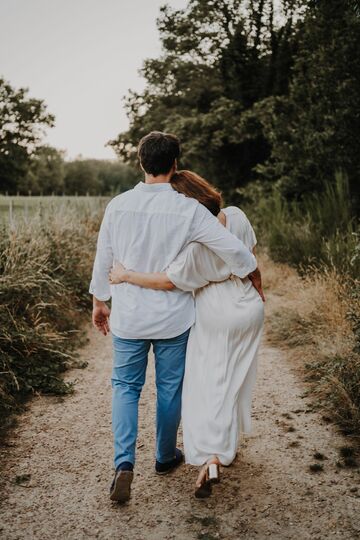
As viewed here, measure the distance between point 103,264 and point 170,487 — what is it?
143 cm

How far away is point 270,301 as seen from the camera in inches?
314

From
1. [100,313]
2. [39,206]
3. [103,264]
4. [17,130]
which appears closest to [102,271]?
[103,264]

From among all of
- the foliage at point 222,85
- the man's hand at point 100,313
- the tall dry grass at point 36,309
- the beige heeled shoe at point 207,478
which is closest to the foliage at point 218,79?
the foliage at point 222,85

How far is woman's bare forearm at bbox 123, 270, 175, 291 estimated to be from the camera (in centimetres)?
277

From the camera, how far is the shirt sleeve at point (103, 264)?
9.54 feet

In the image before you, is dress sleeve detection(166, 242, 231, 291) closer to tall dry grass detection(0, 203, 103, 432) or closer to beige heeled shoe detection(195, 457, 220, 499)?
beige heeled shoe detection(195, 457, 220, 499)

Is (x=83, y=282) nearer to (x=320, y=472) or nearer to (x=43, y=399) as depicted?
(x=43, y=399)

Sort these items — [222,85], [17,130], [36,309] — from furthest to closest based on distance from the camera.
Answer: [17,130], [222,85], [36,309]

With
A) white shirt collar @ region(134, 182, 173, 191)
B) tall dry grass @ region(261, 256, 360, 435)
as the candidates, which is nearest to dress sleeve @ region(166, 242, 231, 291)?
white shirt collar @ region(134, 182, 173, 191)

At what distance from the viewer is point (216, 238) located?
8.82 ft

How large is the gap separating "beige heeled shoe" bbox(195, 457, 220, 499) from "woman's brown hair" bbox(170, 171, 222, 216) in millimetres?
1387

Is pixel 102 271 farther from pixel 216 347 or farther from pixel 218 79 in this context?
pixel 218 79

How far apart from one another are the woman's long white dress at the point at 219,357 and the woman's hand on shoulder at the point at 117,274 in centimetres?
44

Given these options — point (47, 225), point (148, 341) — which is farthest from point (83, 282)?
point (148, 341)
